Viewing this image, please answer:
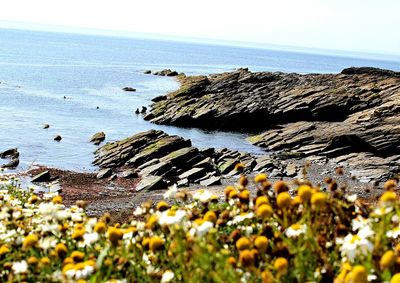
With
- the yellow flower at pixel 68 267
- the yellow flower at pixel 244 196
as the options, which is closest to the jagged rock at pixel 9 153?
the yellow flower at pixel 244 196

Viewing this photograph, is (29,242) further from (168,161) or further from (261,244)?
(168,161)

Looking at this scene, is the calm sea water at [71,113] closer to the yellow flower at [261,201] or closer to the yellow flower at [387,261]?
the yellow flower at [261,201]

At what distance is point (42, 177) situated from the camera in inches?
1451

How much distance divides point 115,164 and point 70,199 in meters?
11.8

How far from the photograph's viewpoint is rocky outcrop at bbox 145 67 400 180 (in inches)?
1661

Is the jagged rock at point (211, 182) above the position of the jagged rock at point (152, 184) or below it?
above

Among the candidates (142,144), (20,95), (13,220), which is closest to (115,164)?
(142,144)

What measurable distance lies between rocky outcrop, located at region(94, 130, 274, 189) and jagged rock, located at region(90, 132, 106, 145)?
3888 millimetres

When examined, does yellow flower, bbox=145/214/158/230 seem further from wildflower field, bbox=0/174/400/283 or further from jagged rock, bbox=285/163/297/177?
jagged rock, bbox=285/163/297/177

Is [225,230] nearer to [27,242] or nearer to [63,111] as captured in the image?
[27,242]

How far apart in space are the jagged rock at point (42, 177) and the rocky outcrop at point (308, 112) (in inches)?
754

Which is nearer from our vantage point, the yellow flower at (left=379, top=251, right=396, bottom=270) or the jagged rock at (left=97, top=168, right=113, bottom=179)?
the yellow flower at (left=379, top=251, right=396, bottom=270)

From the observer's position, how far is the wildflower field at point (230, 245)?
13.4ft

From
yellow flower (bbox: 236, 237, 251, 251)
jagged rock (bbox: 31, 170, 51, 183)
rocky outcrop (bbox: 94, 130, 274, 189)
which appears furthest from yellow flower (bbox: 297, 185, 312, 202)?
jagged rock (bbox: 31, 170, 51, 183)
